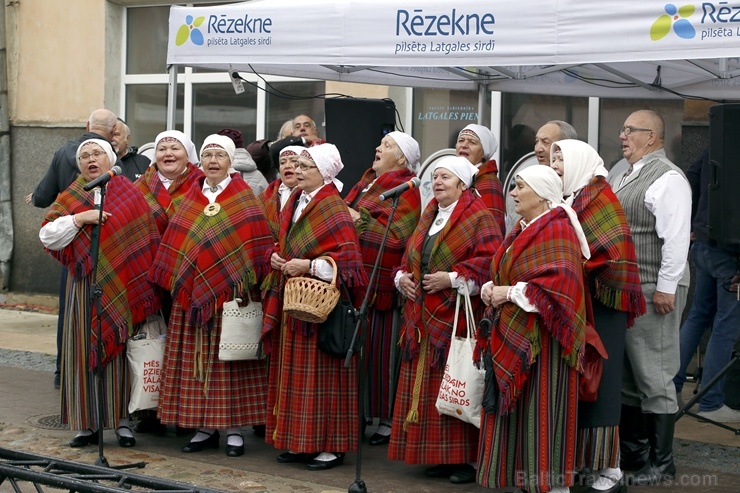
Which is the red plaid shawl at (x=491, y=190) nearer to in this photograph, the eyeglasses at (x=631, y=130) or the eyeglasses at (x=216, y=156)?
the eyeglasses at (x=631, y=130)

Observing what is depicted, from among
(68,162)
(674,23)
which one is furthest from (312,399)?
(68,162)

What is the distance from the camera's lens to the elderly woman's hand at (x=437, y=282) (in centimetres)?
598

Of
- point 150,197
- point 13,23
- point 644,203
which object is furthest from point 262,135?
point 644,203

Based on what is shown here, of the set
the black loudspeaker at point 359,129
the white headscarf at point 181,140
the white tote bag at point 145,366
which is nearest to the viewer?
the white tote bag at point 145,366

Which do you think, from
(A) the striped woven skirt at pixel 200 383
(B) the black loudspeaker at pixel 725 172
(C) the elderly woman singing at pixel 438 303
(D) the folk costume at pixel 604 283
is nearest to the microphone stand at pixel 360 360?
(C) the elderly woman singing at pixel 438 303

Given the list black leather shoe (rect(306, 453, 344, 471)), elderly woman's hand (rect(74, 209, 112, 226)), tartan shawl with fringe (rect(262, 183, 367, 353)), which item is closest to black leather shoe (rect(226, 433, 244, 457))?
black leather shoe (rect(306, 453, 344, 471))

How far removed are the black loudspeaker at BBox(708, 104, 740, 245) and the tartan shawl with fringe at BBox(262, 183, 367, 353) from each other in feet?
6.47

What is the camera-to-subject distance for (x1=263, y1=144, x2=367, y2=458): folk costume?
20.7 ft

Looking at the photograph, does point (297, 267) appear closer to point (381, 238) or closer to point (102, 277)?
point (381, 238)

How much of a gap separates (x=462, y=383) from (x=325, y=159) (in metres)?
1.52

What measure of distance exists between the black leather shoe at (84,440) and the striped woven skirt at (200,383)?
0.51 m

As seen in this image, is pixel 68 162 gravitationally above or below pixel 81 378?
above

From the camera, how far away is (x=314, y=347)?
20.9ft

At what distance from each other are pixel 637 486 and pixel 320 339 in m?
1.85
